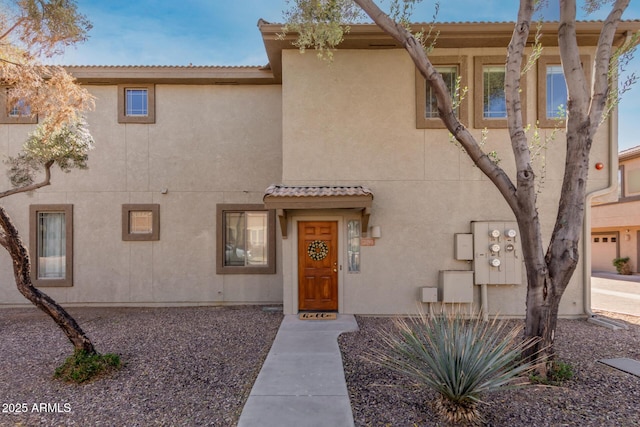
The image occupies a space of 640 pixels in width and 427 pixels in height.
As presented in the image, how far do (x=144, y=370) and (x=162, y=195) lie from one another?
5872 mm

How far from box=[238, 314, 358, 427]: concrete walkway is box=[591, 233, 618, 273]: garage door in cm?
2018

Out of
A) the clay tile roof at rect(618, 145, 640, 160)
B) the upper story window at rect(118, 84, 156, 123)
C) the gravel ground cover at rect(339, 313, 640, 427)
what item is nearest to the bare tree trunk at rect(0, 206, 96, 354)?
the gravel ground cover at rect(339, 313, 640, 427)

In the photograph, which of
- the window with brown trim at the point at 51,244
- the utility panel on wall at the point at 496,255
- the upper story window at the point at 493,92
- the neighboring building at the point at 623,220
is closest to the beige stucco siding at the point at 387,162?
the utility panel on wall at the point at 496,255

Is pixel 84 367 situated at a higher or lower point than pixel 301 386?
higher

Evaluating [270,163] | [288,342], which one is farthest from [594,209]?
[288,342]

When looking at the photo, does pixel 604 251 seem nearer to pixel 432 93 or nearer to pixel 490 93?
pixel 490 93

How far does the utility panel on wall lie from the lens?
8.23 metres

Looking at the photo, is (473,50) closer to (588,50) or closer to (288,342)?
(588,50)

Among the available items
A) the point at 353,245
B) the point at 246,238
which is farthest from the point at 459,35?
the point at 246,238

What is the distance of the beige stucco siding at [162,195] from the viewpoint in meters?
10.1

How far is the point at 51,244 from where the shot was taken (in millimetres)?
10234

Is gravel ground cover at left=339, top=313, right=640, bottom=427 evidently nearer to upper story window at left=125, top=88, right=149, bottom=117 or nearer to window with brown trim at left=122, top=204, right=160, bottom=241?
window with brown trim at left=122, top=204, right=160, bottom=241

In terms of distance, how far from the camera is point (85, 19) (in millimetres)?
6371

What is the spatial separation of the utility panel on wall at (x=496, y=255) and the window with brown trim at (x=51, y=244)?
11.0 m
